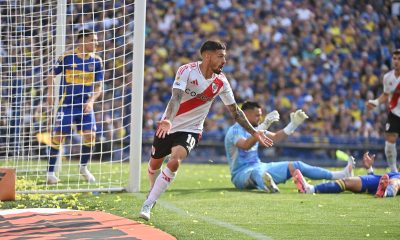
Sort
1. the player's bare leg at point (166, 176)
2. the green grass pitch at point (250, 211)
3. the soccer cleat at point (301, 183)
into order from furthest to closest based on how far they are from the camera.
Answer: the soccer cleat at point (301, 183), the player's bare leg at point (166, 176), the green grass pitch at point (250, 211)

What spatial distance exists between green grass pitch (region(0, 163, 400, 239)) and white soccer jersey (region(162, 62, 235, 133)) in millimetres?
962

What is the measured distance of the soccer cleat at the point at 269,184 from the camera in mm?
11859

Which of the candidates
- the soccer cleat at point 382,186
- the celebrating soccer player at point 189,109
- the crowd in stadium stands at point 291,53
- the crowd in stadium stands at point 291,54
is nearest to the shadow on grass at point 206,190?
the soccer cleat at point 382,186

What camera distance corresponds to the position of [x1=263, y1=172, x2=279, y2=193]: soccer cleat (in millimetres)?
11859

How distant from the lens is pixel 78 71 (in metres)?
12.7

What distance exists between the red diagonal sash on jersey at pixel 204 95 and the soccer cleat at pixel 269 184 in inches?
109

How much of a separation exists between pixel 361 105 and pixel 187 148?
14669mm

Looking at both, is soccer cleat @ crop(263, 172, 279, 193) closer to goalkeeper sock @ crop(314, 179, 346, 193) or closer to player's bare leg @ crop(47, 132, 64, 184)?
goalkeeper sock @ crop(314, 179, 346, 193)

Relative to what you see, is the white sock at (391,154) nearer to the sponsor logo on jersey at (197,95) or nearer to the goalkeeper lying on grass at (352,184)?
the goalkeeper lying on grass at (352,184)

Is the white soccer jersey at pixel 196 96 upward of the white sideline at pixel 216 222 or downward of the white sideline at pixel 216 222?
upward

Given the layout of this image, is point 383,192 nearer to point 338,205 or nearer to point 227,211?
point 338,205

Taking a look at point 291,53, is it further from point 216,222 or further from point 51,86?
point 216,222

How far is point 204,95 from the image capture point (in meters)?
9.28

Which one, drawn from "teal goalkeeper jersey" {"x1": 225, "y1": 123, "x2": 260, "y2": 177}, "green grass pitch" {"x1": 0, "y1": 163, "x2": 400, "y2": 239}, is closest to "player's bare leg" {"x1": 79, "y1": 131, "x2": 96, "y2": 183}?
"green grass pitch" {"x1": 0, "y1": 163, "x2": 400, "y2": 239}
